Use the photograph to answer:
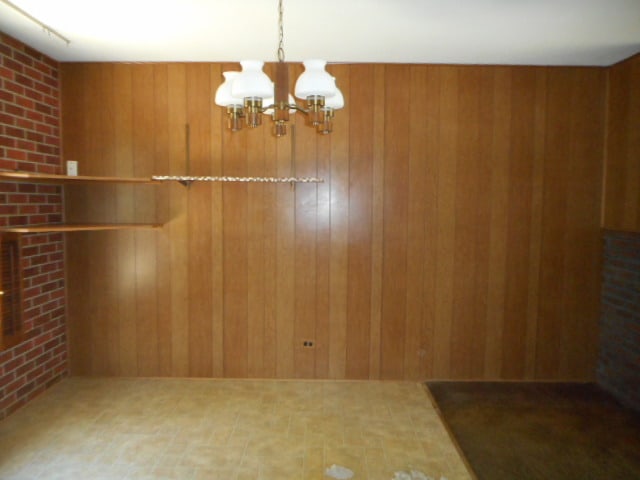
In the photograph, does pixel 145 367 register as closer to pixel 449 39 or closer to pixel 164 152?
pixel 164 152

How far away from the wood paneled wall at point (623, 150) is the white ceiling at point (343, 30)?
16 cm

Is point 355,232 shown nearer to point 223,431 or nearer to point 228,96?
point 223,431

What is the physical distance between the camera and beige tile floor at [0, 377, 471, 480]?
2446 millimetres

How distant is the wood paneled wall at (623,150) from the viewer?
3137 millimetres

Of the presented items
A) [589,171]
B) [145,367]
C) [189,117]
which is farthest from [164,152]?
[589,171]

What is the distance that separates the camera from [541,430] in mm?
2877

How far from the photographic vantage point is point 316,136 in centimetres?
346

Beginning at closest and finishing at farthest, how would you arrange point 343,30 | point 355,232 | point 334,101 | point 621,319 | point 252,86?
point 252,86, point 334,101, point 343,30, point 621,319, point 355,232

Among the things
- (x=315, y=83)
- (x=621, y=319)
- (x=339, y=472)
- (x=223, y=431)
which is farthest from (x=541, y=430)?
(x=315, y=83)

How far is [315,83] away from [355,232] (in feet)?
6.22

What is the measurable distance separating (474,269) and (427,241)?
43 centimetres

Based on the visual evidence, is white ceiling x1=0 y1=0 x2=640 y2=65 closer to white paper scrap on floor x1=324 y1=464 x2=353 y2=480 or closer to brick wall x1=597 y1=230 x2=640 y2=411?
brick wall x1=597 y1=230 x2=640 y2=411

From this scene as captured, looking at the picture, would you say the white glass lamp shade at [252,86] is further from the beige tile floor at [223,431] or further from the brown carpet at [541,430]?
the brown carpet at [541,430]

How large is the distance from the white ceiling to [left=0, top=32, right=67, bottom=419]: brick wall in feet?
0.85
